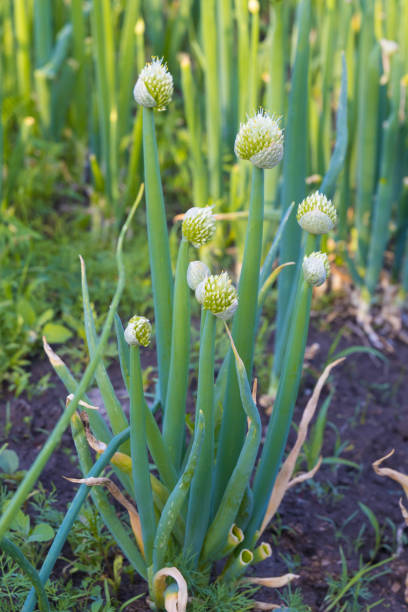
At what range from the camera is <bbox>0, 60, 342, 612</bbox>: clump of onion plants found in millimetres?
908

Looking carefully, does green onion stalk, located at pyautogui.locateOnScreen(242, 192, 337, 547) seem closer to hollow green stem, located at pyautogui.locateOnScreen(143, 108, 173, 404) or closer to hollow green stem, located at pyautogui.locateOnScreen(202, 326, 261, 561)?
hollow green stem, located at pyautogui.locateOnScreen(202, 326, 261, 561)

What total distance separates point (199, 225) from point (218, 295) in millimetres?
116

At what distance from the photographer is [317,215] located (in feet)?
3.01

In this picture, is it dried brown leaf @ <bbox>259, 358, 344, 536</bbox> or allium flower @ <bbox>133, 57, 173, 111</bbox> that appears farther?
dried brown leaf @ <bbox>259, 358, 344, 536</bbox>

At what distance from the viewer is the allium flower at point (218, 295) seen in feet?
2.80

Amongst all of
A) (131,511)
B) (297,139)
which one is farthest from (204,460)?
(297,139)

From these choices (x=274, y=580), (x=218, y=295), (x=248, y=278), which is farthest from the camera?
(x=274, y=580)

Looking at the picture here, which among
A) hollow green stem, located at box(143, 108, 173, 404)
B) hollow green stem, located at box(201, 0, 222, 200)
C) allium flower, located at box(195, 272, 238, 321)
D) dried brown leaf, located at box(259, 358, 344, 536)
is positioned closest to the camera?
allium flower, located at box(195, 272, 238, 321)

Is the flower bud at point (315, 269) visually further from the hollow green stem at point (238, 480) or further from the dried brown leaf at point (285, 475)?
the dried brown leaf at point (285, 475)

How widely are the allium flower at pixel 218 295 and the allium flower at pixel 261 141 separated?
0.17m

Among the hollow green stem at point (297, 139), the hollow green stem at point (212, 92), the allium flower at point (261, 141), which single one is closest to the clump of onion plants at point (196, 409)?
the allium flower at point (261, 141)

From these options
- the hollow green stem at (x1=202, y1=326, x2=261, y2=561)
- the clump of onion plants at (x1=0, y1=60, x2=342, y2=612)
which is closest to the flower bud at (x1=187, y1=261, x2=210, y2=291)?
the clump of onion plants at (x1=0, y1=60, x2=342, y2=612)

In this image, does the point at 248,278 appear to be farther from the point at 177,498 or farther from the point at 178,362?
the point at 177,498

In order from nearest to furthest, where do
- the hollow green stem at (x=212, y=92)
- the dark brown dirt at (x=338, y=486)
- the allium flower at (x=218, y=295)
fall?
the allium flower at (x=218, y=295)
the dark brown dirt at (x=338, y=486)
the hollow green stem at (x=212, y=92)
